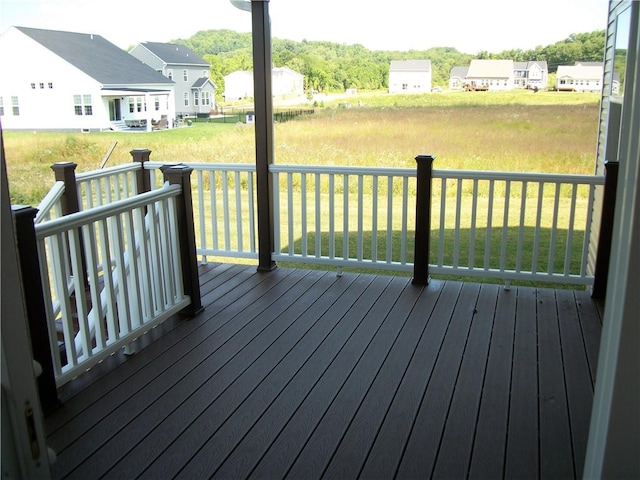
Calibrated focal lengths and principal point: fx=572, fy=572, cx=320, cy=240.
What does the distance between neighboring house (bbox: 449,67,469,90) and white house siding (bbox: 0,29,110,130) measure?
11.3 feet

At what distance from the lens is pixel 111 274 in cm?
320

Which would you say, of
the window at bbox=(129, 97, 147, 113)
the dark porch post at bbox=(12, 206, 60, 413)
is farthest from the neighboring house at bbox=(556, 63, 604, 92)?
the dark porch post at bbox=(12, 206, 60, 413)

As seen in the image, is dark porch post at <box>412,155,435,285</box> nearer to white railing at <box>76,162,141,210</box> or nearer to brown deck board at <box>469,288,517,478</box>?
brown deck board at <box>469,288,517,478</box>

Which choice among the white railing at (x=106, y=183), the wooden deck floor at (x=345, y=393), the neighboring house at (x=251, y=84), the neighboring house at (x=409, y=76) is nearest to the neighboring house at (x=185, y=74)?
the neighboring house at (x=251, y=84)

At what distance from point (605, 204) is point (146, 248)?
123 inches

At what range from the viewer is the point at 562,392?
285 cm

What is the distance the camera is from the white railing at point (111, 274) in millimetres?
2777

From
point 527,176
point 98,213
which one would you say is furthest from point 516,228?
point 98,213

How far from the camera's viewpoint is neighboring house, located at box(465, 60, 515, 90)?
5691 mm

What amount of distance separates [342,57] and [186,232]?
384 centimetres

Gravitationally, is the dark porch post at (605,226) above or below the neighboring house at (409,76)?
below

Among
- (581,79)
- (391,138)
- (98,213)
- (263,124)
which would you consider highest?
(581,79)

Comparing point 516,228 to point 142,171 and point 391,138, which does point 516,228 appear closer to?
point 391,138

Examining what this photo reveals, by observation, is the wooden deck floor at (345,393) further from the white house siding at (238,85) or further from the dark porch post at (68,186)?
the white house siding at (238,85)
